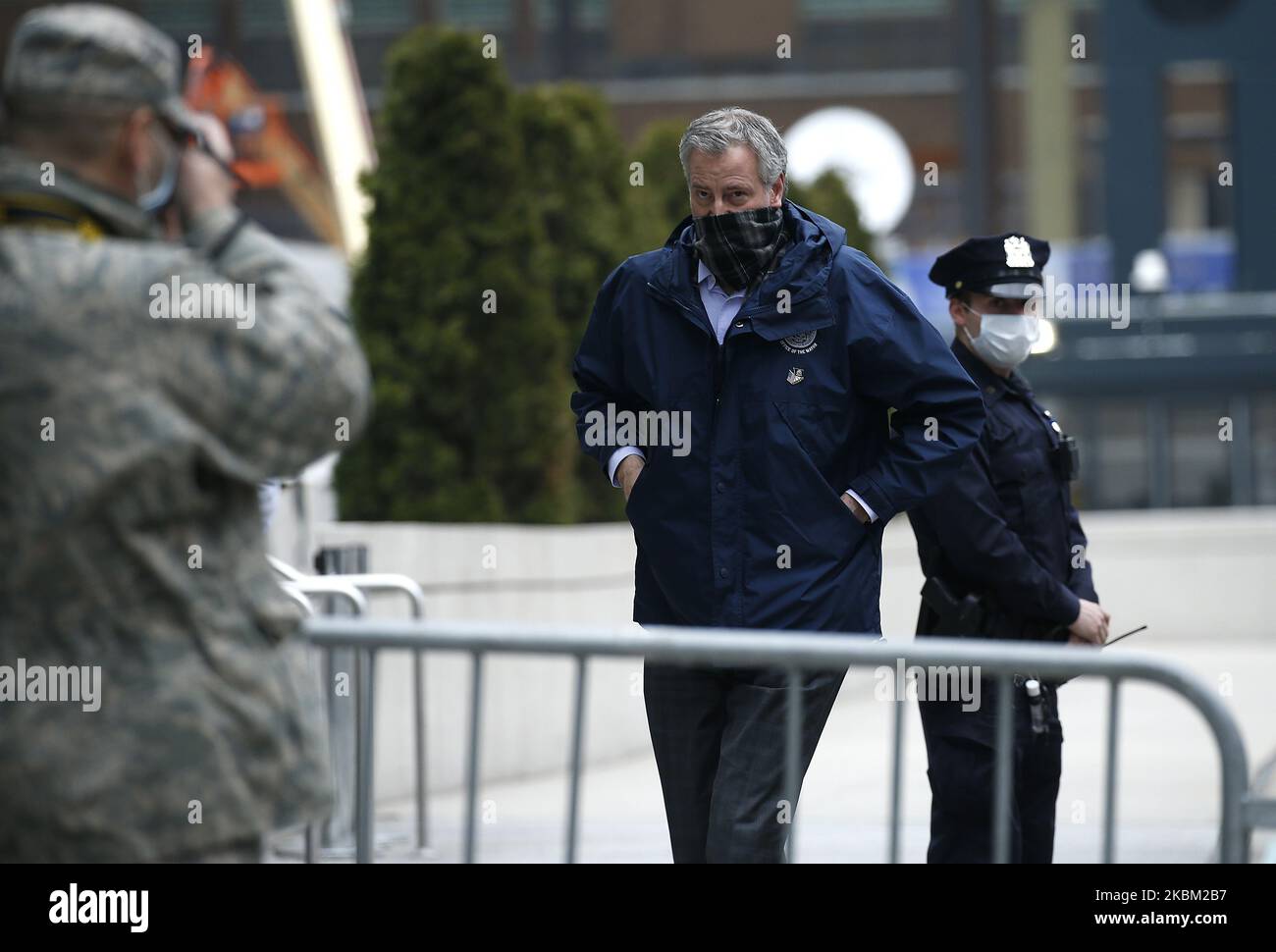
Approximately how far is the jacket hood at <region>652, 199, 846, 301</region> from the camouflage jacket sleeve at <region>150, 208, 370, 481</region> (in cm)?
182

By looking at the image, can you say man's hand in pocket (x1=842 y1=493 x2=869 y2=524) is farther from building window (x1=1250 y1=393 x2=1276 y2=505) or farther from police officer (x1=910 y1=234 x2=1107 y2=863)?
building window (x1=1250 y1=393 x2=1276 y2=505)

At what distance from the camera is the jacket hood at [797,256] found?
4.48 meters

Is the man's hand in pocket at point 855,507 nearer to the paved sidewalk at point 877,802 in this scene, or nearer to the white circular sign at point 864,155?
the paved sidewalk at point 877,802

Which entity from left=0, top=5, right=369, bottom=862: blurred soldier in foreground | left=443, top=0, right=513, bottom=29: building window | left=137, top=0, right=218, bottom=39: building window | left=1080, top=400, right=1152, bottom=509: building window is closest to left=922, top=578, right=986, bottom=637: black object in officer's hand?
left=0, top=5, right=369, bottom=862: blurred soldier in foreground

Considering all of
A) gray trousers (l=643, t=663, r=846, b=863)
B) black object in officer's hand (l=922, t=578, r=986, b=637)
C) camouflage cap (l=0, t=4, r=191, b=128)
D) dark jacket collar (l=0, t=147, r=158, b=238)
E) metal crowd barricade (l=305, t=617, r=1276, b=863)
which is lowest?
gray trousers (l=643, t=663, r=846, b=863)

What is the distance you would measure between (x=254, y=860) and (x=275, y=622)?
1.21 ft

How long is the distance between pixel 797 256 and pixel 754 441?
42cm

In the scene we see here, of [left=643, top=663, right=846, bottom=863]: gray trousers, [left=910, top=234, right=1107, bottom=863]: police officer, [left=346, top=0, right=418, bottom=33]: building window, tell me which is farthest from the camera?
[left=346, top=0, right=418, bottom=33]: building window

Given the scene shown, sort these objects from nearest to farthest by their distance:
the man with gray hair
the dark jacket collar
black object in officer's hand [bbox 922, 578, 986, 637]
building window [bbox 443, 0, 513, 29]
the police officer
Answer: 1. the dark jacket collar
2. the man with gray hair
3. the police officer
4. black object in officer's hand [bbox 922, 578, 986, 637]
5. building window [bbox 443, 0, 513, 29]

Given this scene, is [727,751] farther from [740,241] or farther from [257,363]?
[257,363]

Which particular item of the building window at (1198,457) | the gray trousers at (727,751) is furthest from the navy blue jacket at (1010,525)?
the building window at (1198,457)

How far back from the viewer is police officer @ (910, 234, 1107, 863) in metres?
4.96

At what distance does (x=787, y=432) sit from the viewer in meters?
4.45
